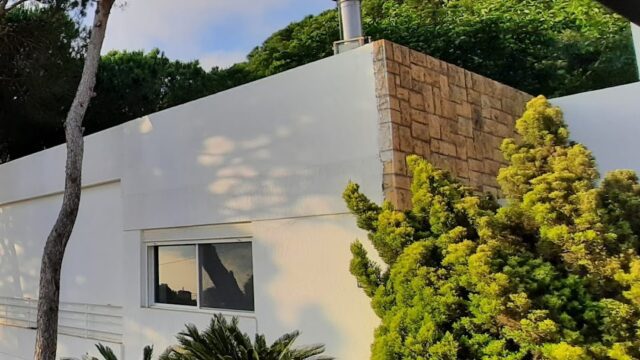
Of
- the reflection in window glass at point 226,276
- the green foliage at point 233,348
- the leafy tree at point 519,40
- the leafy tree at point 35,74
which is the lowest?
the green foliage at point 233,348

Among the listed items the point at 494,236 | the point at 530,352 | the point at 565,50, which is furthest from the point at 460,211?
the point at 565,50

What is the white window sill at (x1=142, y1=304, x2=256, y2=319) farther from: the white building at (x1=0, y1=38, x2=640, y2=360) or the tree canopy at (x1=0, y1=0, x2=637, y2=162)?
the tree canopy at (x1=0, y1=0, x2=637, y2=162)

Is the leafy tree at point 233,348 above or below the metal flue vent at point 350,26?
below

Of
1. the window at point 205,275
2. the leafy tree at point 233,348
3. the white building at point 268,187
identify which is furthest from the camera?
the window at point 205,275

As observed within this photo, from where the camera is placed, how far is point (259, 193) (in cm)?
557

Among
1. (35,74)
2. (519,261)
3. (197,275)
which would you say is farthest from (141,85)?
(519,261)

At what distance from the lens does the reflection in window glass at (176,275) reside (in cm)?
620

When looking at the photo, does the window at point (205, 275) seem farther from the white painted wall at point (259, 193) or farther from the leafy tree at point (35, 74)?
the leafy tree at point (35, 74)

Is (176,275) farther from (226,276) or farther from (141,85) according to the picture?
(141,85)

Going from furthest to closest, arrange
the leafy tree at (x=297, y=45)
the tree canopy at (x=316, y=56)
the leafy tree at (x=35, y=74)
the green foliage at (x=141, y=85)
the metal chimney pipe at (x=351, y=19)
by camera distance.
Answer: the leafy tree at (x=297, y=45), the green foliage at (x=141, y=85), the tree canopy at (x=316, y=56), the leafy tree at (x=35, y=74), the metal chimney pipe at (x=351, y=19)

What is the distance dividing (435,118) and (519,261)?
6.40 feet

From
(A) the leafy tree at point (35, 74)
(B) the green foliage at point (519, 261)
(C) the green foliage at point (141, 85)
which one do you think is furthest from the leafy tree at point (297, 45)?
(B) the green foliage at point (519, 261)

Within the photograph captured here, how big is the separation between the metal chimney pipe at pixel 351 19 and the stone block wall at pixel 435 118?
1.16 m

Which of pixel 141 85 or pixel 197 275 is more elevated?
pixel 141 85
